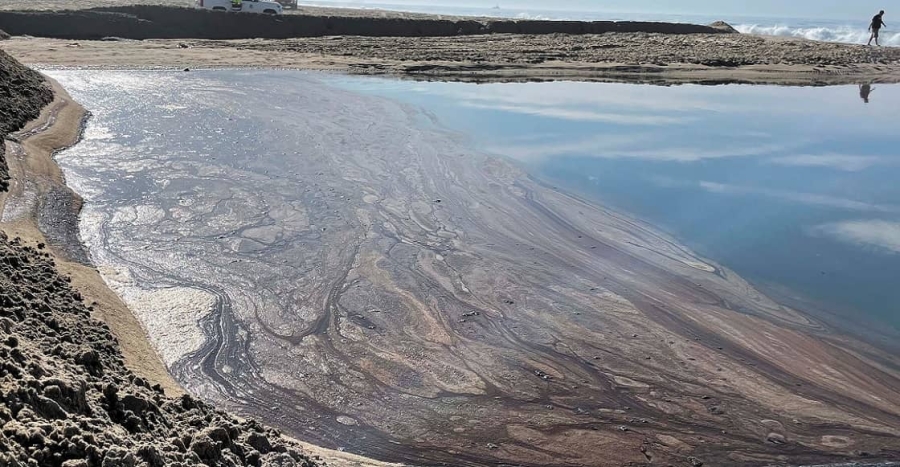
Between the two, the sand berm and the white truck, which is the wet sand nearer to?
the white truck

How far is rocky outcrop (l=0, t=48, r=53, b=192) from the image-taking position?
1107 cm

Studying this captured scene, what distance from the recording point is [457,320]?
6434 millimetres

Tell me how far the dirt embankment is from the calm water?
420 inches

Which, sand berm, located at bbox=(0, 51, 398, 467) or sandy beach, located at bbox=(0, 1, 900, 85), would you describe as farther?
sandy beach, located at bbox=(0, 1, 900, 85)

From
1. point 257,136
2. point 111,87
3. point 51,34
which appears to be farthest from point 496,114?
point 51,34

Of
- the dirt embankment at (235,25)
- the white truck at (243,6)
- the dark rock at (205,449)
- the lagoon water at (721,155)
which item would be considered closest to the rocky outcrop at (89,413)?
the dark rock at (205,449)

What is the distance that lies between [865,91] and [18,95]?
19.8 meters

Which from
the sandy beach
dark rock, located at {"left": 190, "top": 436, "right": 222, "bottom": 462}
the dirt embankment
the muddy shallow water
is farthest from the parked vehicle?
dark rock, located at {"left": 190, "top": 436, "right": 222, "bottom": 462}

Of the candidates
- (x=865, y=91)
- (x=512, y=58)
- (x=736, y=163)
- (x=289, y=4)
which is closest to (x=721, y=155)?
(x=736, y=163)

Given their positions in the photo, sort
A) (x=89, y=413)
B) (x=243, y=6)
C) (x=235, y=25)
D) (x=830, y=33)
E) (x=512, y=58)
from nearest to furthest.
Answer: (x=89, y=413)
(x=512, y=58)
(x=235, y=25)
(x=243, y=6)
(x=830, y=33)

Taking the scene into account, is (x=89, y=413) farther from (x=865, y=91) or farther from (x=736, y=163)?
(x=865, y=91)

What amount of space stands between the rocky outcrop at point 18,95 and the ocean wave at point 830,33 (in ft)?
143

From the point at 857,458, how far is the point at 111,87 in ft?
49.9

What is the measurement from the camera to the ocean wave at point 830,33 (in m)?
46.3
